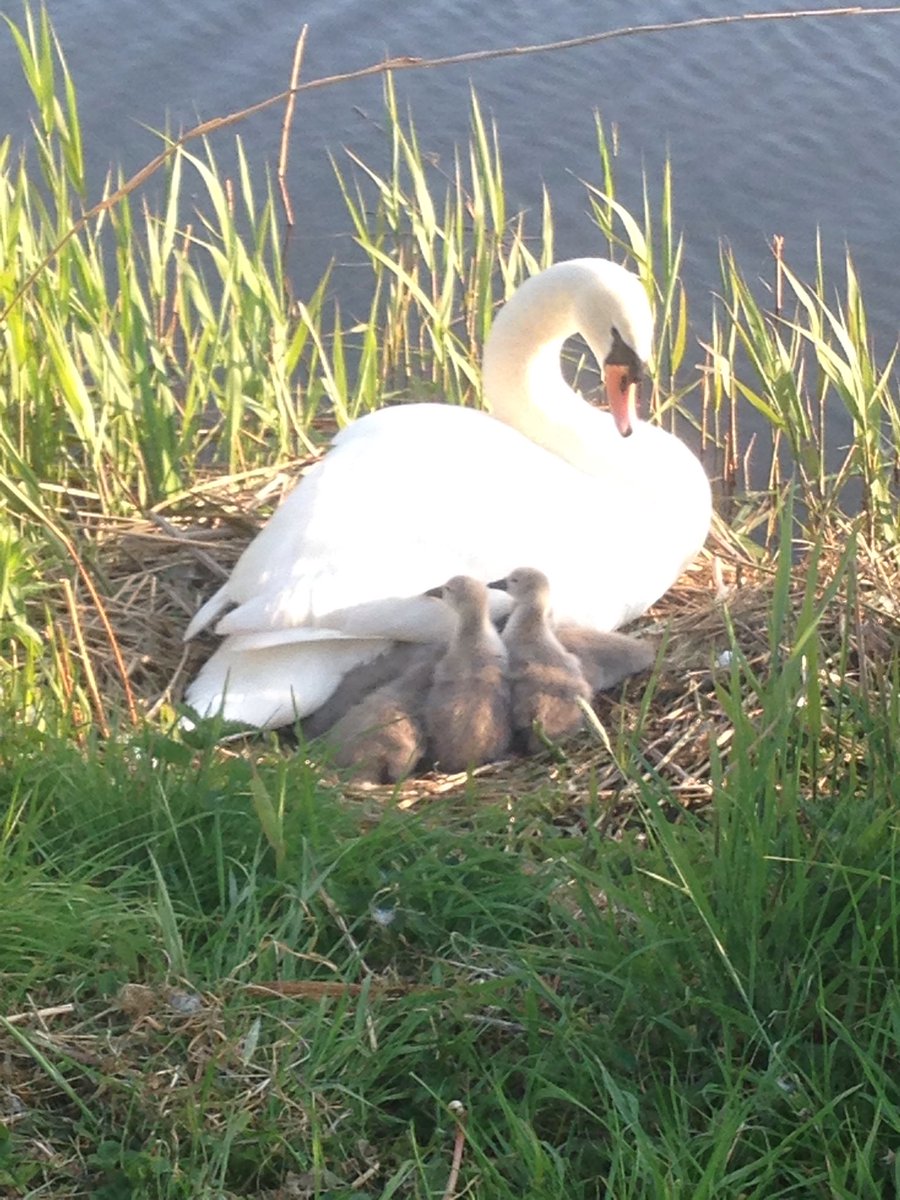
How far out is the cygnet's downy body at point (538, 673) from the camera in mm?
3375

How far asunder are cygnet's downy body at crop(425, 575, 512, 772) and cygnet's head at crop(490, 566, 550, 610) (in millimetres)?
83

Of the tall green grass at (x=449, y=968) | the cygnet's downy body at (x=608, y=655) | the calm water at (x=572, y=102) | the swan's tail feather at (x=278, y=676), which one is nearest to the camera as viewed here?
the tall green grass at (x=449, y=968)

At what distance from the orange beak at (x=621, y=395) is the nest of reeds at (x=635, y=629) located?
458mm

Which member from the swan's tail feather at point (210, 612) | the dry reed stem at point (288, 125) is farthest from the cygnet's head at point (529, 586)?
the dry reed stem at point (288, 125)

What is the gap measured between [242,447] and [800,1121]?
9.94 feet

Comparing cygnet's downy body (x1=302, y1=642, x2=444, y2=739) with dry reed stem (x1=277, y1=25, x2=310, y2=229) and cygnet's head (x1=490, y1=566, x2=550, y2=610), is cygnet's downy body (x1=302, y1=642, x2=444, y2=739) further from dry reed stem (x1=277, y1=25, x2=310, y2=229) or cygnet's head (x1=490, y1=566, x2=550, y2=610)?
dry reed stem (x1=277, y1=25, x2=310, y2=229)

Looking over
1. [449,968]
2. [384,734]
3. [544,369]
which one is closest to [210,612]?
[384,734]

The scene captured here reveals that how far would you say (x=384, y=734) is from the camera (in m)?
3.29

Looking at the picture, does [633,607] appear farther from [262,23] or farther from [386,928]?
[262,23]

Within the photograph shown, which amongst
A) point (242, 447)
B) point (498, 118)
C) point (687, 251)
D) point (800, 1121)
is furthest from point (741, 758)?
point (498, 118)

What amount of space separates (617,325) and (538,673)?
3.31 ft

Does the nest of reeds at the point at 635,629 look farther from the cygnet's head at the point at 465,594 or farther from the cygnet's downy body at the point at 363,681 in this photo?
the cygnet's head at the point at 465,594

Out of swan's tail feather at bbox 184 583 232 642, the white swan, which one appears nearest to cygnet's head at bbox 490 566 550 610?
the white swan

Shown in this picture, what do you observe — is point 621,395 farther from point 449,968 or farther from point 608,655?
point 449,968
